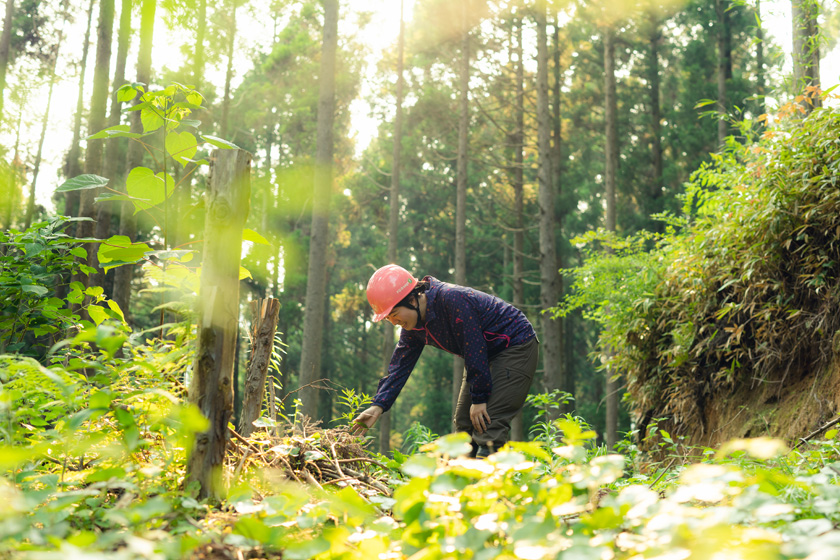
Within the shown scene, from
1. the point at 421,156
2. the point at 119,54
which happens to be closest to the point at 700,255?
the point at 119,54

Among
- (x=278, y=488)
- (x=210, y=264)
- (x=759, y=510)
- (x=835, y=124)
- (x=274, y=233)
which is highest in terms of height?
(x=274, y=233)

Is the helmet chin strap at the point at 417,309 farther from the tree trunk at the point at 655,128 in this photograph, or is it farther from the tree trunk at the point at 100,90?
the tree trunk at the point at 655,128

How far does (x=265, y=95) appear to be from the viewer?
22156mm

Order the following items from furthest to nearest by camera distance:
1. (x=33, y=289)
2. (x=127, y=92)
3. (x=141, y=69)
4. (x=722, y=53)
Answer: (x=722, y=53)
(x=141, y=69)
(x=33, y=289)
(x=127, y=92)

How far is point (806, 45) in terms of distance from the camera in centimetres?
587

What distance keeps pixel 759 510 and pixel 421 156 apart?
21493 millimetres

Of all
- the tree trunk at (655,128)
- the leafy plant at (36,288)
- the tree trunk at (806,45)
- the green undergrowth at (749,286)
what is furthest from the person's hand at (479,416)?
the tree trunk at (655,128)

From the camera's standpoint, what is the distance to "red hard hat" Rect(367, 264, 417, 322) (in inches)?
147

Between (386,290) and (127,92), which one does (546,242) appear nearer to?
(386,290)

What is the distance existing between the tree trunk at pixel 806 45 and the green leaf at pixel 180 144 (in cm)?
558

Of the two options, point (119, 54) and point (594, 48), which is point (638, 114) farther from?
point (119, 54)

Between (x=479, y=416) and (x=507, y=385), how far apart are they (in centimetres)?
35

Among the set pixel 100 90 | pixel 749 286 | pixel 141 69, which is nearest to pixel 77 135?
pixel 100 90

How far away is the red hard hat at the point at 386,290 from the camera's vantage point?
12.2ft
